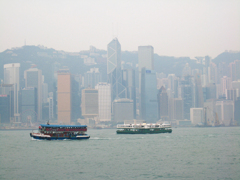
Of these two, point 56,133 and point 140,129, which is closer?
point 56,133

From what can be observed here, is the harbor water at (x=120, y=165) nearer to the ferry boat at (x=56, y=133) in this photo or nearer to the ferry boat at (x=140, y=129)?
the ferry boat at (x=56, y=133)

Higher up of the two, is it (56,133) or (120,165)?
(56,133)

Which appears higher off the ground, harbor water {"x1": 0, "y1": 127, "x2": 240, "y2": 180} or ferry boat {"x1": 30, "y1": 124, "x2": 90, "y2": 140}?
ferry boat {"x1": 30, "y1": 124, "x2": 90, "y2": 140}

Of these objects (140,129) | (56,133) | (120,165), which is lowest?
(120,165)

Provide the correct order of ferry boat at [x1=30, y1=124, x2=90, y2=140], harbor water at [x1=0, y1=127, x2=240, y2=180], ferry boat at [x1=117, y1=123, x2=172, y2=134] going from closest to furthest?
harbor water at [x1=0, y1=127, x2=240, y2=180]
ferry boat at [x1=30, y1=124, x2=90, y2=140]
ferry boat at [x1=117, y1=123, x2=172, y2=134]

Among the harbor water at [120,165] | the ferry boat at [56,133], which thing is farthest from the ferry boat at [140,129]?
the harbor water at [120,165]

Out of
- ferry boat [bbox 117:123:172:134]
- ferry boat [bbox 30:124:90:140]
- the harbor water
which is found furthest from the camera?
ferry boat [bbox 117:123:172:134]

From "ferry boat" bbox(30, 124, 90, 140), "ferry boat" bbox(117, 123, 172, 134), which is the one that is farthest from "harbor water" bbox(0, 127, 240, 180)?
"ferry boat" bbox(117, 123, 172, 134)

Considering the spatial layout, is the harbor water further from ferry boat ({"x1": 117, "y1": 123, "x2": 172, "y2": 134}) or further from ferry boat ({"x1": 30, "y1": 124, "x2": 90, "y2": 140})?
ferry boat ({"x1": 117, "y1": 123, "x2": 172, "y2": 134})

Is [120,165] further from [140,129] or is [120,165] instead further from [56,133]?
[140,129]

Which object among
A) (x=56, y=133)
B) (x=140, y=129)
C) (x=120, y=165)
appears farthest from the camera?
(x=140, y=129)

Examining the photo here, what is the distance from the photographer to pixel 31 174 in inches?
1955

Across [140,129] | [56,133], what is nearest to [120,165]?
[56,133]

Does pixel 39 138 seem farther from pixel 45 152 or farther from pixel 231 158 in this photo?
pixel 231 158
